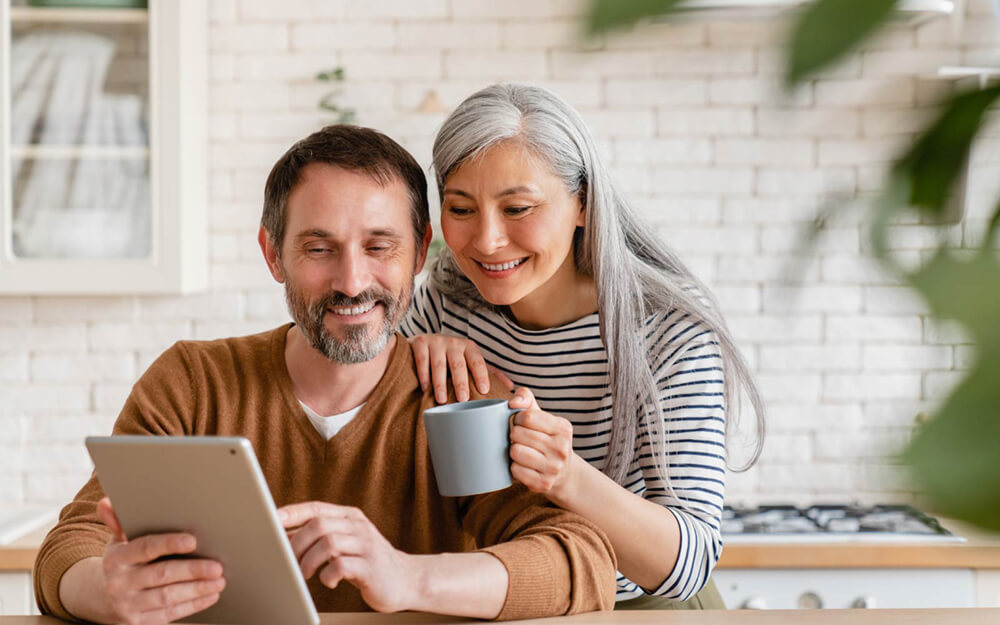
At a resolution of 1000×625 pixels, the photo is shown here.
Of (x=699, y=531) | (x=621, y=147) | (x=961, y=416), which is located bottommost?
(x=699, y=531)

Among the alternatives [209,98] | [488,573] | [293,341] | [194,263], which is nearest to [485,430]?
[488,573]

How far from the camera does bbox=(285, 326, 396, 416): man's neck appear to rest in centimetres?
153

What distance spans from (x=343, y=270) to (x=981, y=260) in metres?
1.33

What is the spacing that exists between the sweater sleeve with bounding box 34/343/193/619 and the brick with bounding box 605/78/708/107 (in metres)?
1.72

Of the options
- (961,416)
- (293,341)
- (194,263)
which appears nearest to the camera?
(961,416)

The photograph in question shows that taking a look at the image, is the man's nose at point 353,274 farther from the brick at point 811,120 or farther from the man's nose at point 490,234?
the brick at point 811,120

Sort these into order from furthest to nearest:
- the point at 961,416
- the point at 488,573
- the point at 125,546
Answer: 1. the point at 488,573
2. the point at 125,546
3. the point at 961,416

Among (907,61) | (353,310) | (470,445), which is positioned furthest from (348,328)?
(907,61)

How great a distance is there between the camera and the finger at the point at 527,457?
4.01ft

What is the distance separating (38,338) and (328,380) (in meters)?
1.72

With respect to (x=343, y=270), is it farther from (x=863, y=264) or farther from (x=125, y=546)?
(x=863, y=264)

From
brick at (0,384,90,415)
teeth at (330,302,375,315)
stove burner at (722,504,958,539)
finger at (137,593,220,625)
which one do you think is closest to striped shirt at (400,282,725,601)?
teeth at (330,302,375,315)

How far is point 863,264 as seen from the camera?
0.18 m

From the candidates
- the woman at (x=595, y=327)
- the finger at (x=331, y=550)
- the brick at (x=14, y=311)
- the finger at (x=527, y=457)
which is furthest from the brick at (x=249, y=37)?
the finger at (x=331, y=550)
